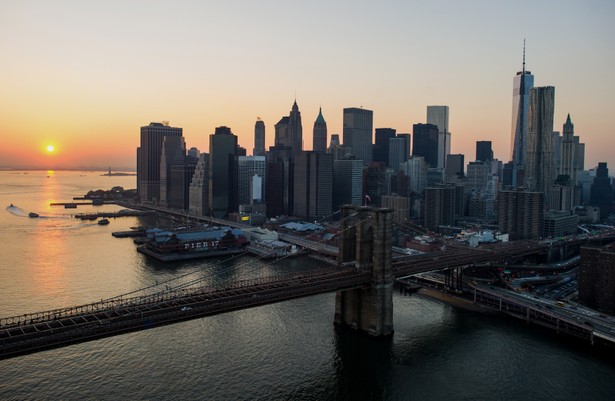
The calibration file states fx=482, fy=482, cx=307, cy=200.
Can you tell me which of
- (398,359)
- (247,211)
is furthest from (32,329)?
(247,211)

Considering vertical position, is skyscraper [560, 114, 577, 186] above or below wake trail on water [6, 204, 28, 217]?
above

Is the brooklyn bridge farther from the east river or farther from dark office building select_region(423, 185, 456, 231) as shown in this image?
dark office building select_region(423, 185, 456, 231)

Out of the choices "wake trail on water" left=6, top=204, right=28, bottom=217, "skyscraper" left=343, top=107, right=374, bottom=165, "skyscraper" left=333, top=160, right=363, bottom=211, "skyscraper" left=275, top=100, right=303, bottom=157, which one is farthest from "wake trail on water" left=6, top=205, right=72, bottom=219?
"skyscraper" left=343, top=107, right=374, bottom=165

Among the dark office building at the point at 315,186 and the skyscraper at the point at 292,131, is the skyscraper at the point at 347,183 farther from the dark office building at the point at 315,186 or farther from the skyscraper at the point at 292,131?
the skyscraper at the point at 292,131

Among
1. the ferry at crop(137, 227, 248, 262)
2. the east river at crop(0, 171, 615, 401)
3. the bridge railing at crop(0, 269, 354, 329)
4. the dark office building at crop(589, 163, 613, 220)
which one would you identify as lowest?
the east river at crop(0, 171, 615, 401)

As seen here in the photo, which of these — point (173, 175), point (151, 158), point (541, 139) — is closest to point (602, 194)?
point (541, 139)

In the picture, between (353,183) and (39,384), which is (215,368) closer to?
(39,384)
